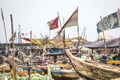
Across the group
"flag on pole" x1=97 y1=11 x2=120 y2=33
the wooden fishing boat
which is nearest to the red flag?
"flag on pole" x1=97 y1=11 x2=120 y2=33

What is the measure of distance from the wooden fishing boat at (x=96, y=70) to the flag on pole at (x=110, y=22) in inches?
141

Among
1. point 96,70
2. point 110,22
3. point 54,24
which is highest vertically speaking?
point 54,24

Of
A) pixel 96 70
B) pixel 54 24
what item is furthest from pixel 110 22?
pixel 96 70

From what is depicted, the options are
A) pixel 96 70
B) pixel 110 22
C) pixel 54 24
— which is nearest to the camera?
pixel 96 70

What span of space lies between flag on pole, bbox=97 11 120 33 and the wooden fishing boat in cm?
358

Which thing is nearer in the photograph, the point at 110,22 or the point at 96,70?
the point at 96,70

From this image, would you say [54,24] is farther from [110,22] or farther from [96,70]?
[96,70]

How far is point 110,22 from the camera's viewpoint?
417 inches

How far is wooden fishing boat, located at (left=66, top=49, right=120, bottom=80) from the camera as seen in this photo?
5.19m

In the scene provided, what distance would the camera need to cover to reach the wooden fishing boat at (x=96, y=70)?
519cm

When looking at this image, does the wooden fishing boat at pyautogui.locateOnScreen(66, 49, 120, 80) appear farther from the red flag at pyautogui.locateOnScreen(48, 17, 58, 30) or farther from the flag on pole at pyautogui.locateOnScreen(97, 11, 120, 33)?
the red flag at pyautogui.locateOnScreen(48, 17, 58, 30)

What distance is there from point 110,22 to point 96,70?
521 centimetres

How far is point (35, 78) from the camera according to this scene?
30.2 ft

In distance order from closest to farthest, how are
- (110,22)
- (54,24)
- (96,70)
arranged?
(96,70), (110,22), (54,24)
